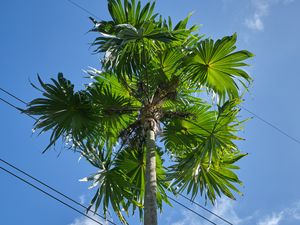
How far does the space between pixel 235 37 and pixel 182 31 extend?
0.82 meters

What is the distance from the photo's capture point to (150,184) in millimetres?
6910

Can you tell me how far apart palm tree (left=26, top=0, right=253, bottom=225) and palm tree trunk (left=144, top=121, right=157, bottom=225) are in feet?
0.10

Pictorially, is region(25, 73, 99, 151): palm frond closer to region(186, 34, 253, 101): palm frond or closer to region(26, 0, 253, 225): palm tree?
region(26, 0, 253, 225): palm tree

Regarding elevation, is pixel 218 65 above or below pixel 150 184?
above

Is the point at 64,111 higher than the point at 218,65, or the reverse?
the point at 218,65

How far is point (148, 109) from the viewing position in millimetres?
8000

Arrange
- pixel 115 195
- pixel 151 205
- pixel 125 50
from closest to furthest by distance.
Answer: pixel 151 205 → pixel 125 50 → pixel 115 195

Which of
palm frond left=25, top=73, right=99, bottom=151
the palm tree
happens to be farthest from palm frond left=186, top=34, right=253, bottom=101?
palm frond left=25, top=73, right=99, bottom=151

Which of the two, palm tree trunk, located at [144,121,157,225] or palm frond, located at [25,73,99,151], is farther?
palm frond, located at [25,73,99,151]

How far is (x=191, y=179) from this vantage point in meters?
7.86

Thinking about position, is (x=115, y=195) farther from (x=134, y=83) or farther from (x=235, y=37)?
(x=235, y=37)

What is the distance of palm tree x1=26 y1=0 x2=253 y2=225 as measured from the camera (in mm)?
7820

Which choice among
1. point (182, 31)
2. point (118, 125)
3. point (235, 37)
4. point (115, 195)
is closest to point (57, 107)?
point (118, 125)

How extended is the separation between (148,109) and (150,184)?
1481 millimetres
